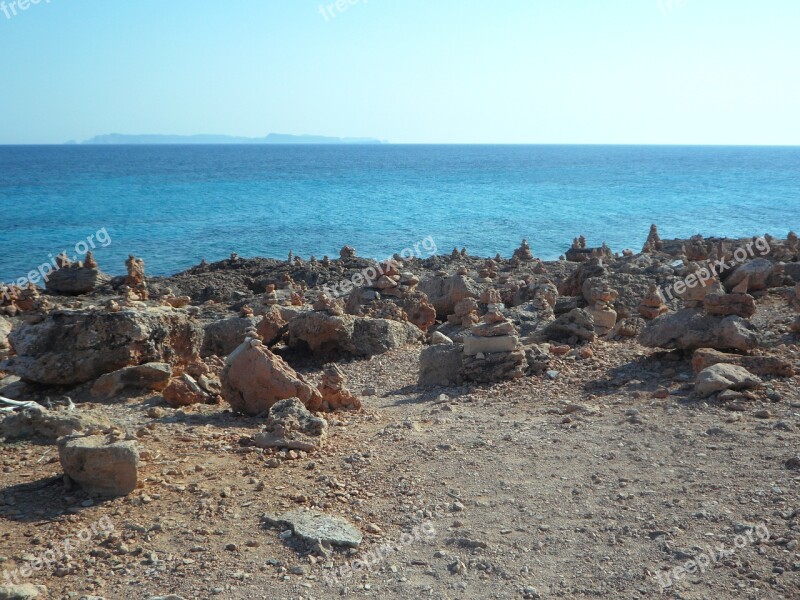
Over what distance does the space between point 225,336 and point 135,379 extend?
297 cm

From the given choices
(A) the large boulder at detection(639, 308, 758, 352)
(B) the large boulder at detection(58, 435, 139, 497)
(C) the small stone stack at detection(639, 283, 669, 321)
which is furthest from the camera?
(C) the small stone stack at detection(639, 283, 669, 321)

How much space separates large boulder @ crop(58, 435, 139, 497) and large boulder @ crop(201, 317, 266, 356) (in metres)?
5.79

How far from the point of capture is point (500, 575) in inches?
191

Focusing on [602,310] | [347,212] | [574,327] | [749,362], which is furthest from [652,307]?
[347,212]

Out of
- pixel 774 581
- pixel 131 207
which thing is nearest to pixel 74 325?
pixel 774 581

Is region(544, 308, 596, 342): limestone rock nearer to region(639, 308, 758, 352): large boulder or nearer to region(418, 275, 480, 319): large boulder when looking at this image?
region(639, 308, 758, 352): large boulder

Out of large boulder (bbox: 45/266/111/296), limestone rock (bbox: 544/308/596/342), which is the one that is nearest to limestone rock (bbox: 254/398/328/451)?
limestone rock (bbox: 544/308/596/342)

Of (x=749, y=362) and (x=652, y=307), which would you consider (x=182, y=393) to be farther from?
(x=652, y=307)

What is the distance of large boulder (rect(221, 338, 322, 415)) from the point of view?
7875 millimetres

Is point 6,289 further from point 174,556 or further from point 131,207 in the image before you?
point 131,207

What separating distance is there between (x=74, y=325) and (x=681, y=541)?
6.88 m

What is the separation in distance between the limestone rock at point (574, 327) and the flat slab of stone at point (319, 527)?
19.7ft

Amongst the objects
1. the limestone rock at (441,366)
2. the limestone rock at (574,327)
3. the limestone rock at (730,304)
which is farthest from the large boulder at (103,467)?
the limestone rock at (730,304)

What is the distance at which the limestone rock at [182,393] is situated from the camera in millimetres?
8258
